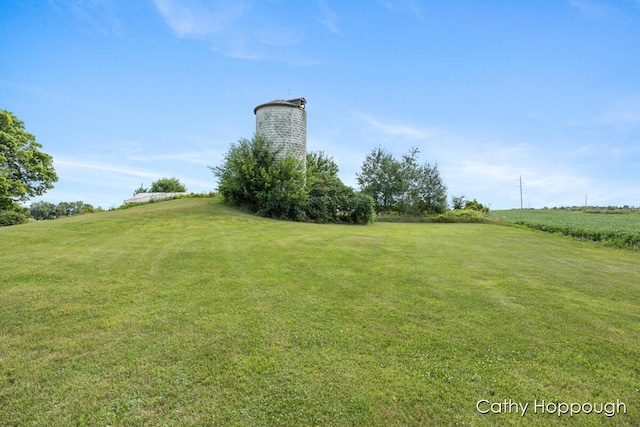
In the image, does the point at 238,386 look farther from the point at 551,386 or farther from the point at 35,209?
the point at 35,209

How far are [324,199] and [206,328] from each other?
1694 centimetres

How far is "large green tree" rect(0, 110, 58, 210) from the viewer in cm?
2359

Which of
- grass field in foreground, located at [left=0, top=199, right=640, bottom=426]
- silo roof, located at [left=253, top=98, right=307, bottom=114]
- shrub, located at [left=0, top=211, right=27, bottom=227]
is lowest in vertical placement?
grass field in foreground, located at [left=0, top=199, right=640, bottom=426]

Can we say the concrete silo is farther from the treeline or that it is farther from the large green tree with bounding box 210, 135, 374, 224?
the treeline

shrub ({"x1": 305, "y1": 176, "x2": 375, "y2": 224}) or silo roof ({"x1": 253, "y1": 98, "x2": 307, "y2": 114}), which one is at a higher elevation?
silo roof ({"x1": 253, "y1": 98, "x2": 307, "y2": 114})

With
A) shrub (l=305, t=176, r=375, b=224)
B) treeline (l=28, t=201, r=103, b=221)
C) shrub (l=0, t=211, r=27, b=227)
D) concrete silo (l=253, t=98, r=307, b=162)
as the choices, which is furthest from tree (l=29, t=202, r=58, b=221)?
shrub (l=305, t=176, r=375, b=224)

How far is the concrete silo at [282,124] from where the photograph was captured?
22.0 m

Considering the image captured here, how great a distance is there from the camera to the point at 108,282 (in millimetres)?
5766

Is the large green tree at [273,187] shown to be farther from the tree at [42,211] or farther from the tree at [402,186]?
the tree at [42,211]

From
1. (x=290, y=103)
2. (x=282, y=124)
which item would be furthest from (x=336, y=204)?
(x=290, y=103)

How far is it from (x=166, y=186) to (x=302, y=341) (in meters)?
48.3

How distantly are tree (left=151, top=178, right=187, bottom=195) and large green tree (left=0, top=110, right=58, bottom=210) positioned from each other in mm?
18231

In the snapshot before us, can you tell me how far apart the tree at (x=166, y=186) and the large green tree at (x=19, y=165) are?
18.2 meters

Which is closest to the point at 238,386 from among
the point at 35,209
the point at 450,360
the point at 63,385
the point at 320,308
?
the point at 63,385
